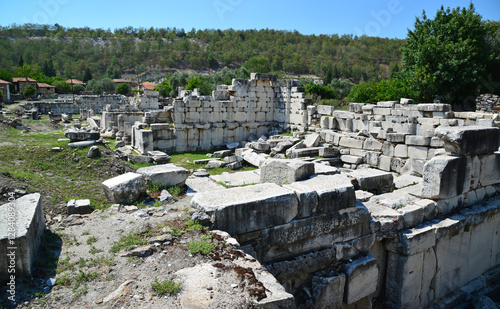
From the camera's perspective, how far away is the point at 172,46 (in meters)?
123

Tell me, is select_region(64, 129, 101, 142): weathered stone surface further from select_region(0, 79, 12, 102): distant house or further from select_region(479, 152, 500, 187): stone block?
select_region(0, 79, 12, 102): distant house

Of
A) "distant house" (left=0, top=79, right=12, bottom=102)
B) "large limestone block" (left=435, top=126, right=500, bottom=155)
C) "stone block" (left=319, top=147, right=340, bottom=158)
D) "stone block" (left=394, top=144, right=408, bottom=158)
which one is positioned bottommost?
"stone block" (left=319, top=147, right=340, bottom=158)

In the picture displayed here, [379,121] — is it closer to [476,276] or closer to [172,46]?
[476,276]

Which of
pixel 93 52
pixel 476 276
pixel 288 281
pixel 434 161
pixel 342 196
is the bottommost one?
pixel 476 276

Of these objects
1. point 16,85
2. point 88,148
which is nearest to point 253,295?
point 88,148

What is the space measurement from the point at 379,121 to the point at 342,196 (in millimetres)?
7157

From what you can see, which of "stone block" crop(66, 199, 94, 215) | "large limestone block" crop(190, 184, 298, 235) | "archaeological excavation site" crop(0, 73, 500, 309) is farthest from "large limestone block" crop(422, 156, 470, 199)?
"stone block" crop(66, 199, 94, 215)

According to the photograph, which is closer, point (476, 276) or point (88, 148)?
point (476, 276)

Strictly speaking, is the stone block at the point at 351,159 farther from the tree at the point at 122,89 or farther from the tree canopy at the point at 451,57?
the tree at the point at 122,89

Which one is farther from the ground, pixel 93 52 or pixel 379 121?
pixel 93 52

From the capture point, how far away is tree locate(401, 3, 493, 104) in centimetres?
2073

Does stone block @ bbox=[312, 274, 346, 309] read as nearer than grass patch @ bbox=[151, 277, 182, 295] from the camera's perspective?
No

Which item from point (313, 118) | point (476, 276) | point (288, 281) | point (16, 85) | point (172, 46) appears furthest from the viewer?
point (172, 46)

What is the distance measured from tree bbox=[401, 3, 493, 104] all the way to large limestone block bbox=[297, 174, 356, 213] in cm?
1848
